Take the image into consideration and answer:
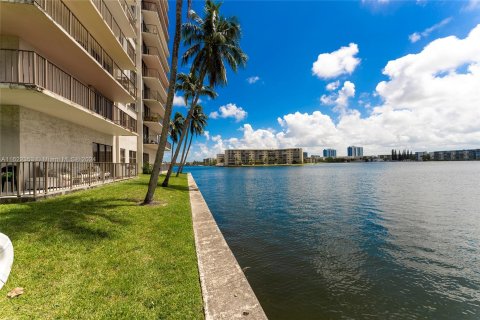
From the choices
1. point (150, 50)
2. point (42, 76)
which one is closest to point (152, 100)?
point (150, 50)

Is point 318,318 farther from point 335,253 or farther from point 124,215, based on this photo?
point 124,215

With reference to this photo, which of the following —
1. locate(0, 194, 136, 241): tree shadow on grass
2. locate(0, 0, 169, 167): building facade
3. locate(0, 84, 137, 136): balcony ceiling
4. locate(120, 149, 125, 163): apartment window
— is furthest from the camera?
locate(120, 149, 125, 163): apartment window

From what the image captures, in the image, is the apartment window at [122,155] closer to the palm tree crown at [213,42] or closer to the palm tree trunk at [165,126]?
the palm tree crown at [213,42]

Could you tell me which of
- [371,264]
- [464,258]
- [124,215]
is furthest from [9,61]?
[464,258]

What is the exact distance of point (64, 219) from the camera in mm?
7367

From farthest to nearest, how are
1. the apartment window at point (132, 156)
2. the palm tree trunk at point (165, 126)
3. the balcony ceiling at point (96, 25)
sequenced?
the apartment window at point (132, 156) → the balcony ceiling at point (96, 25) → the palm tree trunk at point (165, 126)

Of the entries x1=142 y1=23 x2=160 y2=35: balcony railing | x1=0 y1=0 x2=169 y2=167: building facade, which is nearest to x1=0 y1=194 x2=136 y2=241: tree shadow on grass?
x1=0 y1=0 x2=169 y2=167: building facade

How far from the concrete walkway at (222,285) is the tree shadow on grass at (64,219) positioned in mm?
2834

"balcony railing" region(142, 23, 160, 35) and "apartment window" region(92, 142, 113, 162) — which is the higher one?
"balcony railing" region(142, 23, 160, 35)

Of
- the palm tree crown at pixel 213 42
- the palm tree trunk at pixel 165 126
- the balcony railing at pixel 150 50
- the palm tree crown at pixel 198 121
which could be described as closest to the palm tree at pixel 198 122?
the palm tree crown at pixel 198 121

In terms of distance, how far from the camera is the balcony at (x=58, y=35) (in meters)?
8.90

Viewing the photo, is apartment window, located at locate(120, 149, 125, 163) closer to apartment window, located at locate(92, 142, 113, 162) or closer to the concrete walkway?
apartment window, located at locate(92, 142, 113, 162)

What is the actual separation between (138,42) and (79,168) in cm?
2481

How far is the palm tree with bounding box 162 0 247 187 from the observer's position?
22078mm
